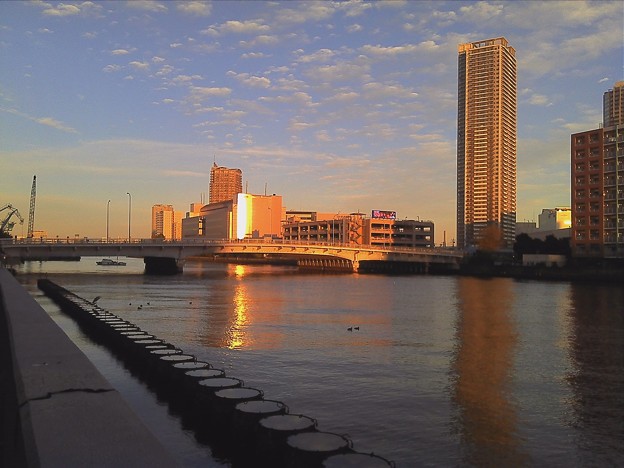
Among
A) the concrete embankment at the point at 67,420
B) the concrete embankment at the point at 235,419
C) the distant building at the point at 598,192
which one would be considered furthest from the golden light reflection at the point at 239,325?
the distant building at the point at 598,192

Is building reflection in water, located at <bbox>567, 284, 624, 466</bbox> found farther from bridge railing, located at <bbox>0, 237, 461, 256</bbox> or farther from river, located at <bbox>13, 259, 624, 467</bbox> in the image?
bridge railing, located at <bbox>0, 237, 461, 256</bbox>

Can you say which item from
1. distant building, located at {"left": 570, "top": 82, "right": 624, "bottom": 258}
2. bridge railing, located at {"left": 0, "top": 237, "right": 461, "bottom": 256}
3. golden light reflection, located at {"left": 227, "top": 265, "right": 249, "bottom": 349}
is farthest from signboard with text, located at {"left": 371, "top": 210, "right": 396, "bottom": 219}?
golden light reflection, located at {"left": 227, "top": 265, "right": 249, "bottom": 349}

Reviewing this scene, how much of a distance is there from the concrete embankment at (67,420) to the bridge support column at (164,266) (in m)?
87.7

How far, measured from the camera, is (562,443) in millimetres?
13211

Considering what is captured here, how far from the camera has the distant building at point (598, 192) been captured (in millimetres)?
86938

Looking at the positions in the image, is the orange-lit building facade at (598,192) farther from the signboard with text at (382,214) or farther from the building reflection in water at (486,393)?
the signboard with text at (382,214)

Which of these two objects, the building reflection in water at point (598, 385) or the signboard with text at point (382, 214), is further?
the signboard with text at point (382, 214)

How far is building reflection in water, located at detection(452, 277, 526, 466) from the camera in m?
12.6

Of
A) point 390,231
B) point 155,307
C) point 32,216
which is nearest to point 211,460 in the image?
point 155,307

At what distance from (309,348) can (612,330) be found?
757 inches

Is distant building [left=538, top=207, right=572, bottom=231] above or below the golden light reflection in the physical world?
above

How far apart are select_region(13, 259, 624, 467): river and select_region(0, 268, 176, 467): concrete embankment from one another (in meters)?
3.45

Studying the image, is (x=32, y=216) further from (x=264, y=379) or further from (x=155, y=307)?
(x=264, y=379)

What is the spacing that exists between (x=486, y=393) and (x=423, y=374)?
2931 mm
